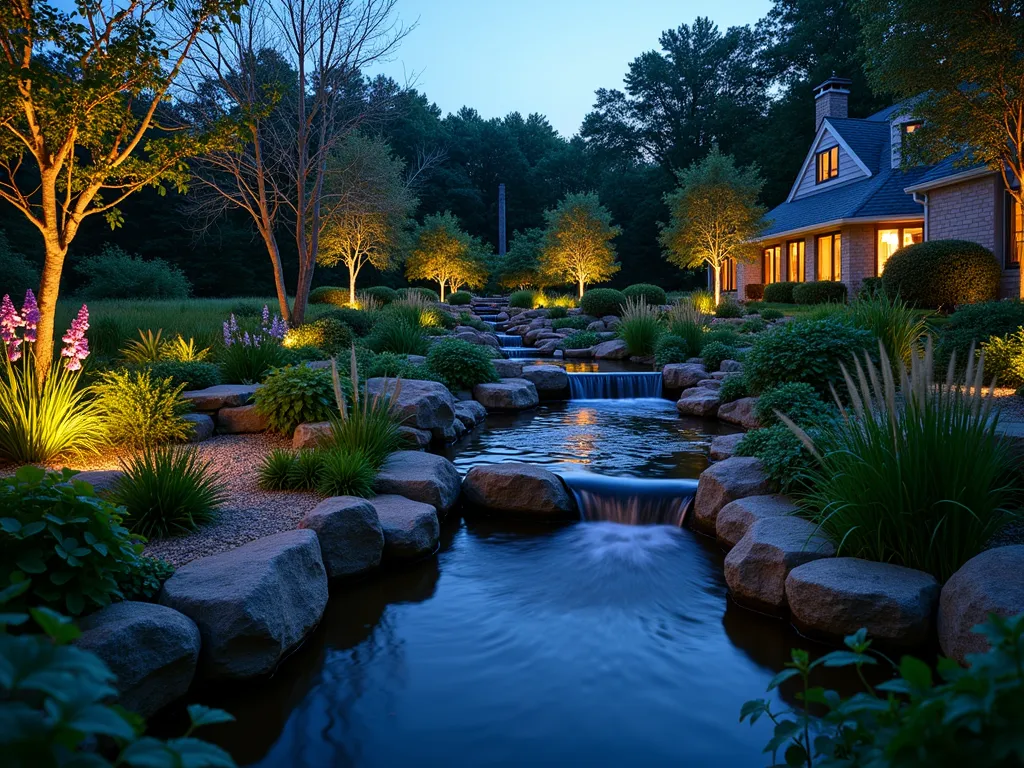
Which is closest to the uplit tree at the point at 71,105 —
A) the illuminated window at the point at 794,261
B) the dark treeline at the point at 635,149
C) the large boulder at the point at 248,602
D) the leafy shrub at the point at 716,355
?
the large boulder at the point at 248,602

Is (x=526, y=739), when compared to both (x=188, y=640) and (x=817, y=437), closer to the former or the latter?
(x=188, y=640)

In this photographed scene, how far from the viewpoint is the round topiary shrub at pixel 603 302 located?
77.2ft

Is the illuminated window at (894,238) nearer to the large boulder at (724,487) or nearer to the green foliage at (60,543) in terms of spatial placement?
the large boulder at (724,487)

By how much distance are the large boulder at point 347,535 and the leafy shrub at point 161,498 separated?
71cm

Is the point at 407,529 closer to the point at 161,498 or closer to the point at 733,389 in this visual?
the point at 161,498

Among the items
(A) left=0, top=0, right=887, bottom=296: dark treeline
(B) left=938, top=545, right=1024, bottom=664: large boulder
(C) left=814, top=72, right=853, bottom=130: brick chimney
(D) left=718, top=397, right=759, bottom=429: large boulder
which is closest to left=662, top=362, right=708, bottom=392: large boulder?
(D) left=718, top=397, right=759, bottom=429: large boulder

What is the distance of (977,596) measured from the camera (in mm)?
3344

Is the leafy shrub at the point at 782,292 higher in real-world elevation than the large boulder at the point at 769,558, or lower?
higher

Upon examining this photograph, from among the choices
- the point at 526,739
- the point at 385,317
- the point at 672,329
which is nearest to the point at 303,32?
the point at 385,317

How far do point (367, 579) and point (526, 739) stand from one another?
1961 mm

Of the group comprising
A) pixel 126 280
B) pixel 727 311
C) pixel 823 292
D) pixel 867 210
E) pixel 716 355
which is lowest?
pixel 716 355

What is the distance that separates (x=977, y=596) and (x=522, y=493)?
346 cm

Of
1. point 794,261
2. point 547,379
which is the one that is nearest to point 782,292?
point 794,261

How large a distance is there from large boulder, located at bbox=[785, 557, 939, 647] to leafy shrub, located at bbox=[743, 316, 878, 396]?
418cm
